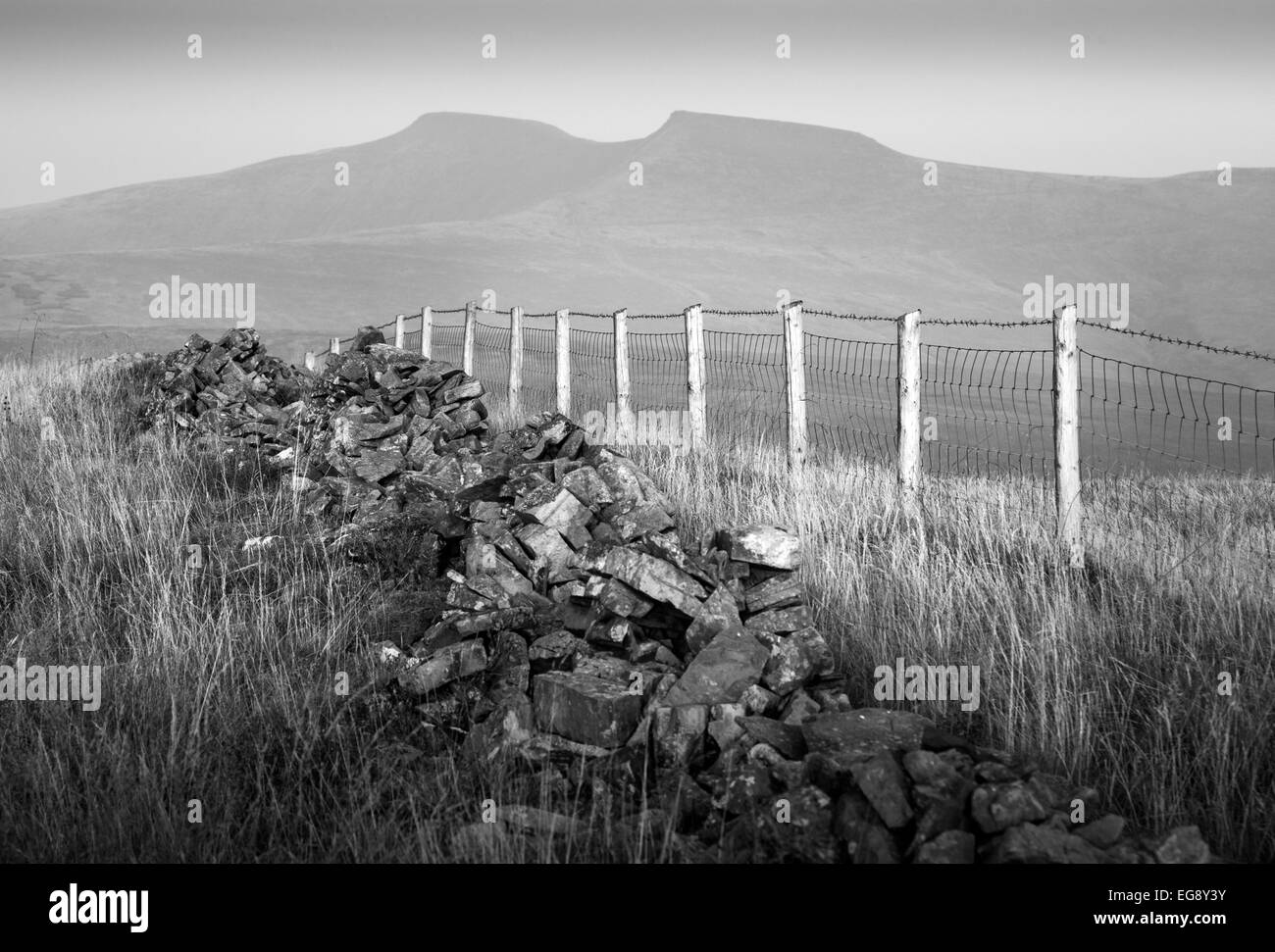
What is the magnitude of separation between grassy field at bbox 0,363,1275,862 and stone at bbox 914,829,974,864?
1009 mm

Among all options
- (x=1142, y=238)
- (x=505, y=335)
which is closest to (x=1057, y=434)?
(x=505, y=335)

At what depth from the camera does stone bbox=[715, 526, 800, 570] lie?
241 inches

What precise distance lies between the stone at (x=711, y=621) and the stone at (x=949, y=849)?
6.58 feet

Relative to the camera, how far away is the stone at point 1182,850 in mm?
3428

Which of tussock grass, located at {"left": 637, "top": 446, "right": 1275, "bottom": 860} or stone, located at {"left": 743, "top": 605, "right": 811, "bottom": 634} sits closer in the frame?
tussock grass, located at {"left": 637, "top": 446, "right": 1275, "bottom": 860}

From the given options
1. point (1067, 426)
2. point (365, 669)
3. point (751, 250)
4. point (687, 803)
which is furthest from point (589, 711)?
point (751, 250)

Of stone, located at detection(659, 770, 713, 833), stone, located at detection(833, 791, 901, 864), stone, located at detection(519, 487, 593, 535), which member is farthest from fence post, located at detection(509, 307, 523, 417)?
stone, located at detection(833, 791, 901, 864)

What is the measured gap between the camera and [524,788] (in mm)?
4305

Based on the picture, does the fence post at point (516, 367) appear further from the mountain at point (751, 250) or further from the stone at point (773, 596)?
the mountain at point (751, 250)

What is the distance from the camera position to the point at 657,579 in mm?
5695

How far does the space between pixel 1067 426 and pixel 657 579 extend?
4236 mm

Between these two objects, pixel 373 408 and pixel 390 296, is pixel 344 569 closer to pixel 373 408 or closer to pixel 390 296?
pixel 373 408

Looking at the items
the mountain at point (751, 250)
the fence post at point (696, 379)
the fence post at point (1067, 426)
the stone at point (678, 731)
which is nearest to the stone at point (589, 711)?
the stone at point (678, 731)

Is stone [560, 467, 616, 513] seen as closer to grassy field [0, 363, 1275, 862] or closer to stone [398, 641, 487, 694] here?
grassy field [0, 363, 1275, 862]
